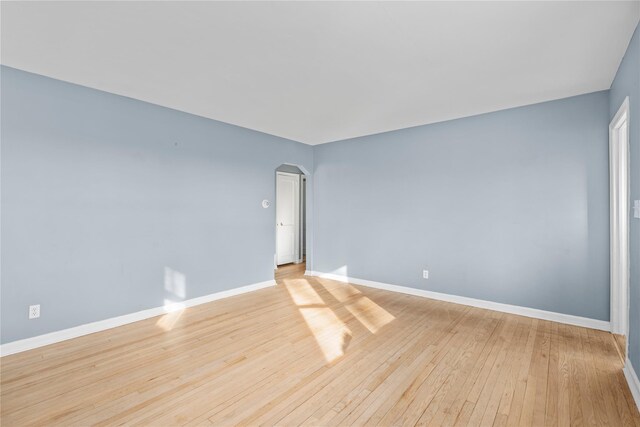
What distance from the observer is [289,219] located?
732cm

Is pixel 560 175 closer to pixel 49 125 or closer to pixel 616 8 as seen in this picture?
pixel 616 8

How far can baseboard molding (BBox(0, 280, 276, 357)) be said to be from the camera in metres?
2.81

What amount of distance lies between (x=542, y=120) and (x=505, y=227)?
1355mm

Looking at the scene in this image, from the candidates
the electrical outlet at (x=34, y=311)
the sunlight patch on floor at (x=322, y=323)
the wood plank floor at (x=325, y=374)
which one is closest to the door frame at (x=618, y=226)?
the wood plank floor at (x=325, y=374)

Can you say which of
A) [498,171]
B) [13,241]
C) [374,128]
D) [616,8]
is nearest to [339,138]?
[374,128]

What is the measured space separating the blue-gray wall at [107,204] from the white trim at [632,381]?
4.33 metres

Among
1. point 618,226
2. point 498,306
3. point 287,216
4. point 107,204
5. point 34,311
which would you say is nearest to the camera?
point 34,311

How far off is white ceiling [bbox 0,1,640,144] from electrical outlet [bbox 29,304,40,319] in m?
2.25

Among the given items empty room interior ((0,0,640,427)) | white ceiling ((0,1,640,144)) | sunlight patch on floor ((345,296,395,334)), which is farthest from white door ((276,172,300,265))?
white ceiling ((0,1,640,144))

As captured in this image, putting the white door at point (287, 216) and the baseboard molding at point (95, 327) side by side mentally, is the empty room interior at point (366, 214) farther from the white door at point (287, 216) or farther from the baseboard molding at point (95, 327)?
the white door at point (287, 216)

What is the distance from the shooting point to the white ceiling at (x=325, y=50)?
6.69ft

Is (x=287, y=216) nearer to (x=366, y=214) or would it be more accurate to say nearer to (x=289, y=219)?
(x=289, y=219)

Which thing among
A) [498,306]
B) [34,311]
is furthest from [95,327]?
[498,306]

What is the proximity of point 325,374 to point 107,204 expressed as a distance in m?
2.94
